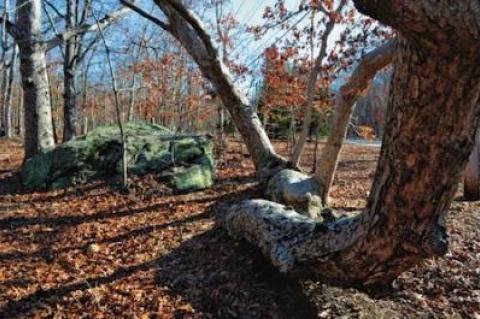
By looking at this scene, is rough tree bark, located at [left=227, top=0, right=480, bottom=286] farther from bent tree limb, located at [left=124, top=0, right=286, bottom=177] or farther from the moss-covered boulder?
the moss-covered boulder

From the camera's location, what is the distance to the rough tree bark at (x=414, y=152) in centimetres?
146

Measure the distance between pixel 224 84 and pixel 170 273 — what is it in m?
2.96

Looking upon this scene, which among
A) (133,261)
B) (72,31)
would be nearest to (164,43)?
(72,31)

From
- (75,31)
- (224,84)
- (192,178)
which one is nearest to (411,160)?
(224,84)

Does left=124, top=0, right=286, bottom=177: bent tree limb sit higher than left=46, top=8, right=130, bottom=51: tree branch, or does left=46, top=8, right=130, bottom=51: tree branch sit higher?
left=46, top=8, right=130, bottom=51: tree branch

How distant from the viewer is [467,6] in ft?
4.60

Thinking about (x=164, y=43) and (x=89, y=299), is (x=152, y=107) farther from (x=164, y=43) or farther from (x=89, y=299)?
(x=89, y=299)

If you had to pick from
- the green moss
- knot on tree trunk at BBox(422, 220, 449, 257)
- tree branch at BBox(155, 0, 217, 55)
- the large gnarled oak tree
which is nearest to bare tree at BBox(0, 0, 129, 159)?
the green moss

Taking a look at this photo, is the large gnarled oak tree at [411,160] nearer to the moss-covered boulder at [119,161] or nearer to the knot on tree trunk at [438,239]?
the knot on tree trunk at [438,239]

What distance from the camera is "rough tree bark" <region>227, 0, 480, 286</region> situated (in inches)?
57.6

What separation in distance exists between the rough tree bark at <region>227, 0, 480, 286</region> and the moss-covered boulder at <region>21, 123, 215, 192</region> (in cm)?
392

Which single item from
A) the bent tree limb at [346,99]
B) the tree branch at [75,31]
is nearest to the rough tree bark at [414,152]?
the bent tree limb at [346,99]

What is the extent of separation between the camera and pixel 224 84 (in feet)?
17.9

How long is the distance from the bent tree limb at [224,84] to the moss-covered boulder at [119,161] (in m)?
1.35
